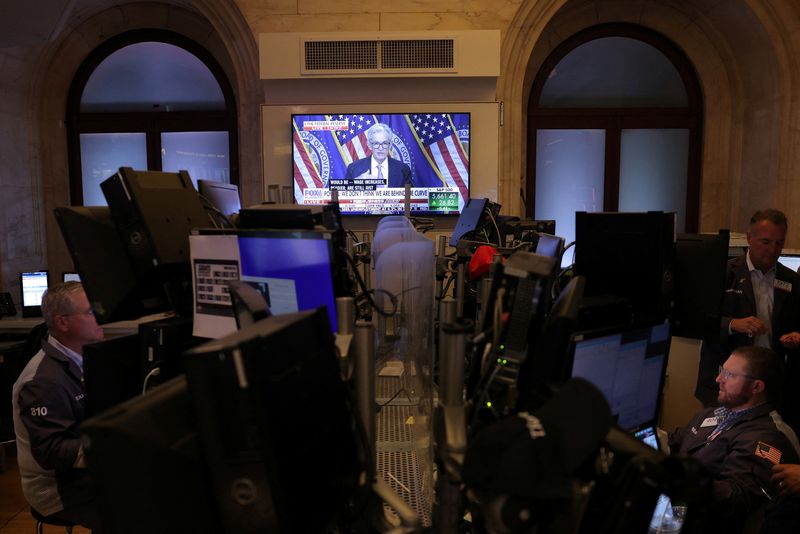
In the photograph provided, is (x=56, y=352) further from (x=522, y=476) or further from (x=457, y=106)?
(x=457, y=106)

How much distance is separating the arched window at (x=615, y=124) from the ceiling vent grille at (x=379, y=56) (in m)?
1.37

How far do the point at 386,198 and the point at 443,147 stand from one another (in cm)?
70

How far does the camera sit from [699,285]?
1.76 meters

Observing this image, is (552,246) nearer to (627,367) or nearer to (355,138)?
(627,367)

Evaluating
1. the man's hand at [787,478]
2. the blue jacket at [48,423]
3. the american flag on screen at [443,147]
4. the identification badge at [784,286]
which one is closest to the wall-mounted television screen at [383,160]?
the american flag on screen at [443,147]

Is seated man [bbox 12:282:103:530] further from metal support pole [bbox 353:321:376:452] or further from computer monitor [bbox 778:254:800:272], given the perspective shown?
computer monitor [bbox 778:254:800:272]

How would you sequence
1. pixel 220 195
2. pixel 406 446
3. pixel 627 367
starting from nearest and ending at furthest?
pixel 627 367, pixel 406 446, pixel 220 195

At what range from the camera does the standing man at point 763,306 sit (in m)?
2.89

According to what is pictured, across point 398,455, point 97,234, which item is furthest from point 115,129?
point 398,455

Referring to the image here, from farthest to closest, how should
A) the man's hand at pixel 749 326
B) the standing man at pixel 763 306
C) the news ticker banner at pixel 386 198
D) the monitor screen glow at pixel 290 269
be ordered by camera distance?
the news ticker banner at pixel 386 198, the standing man at pixel 763 306, the man's hand at pixel 749 326, the monitor screen glow at pixel 290 269

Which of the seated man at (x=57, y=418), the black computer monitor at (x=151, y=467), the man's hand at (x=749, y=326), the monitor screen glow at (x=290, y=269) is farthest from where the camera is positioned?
the man's hand at (x=749, y=326)

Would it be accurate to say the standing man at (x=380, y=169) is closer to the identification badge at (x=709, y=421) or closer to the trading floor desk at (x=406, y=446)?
the trading floor desk at (x=406, y=446)

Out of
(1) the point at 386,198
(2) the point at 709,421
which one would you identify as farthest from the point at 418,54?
(2) the point at 709,421

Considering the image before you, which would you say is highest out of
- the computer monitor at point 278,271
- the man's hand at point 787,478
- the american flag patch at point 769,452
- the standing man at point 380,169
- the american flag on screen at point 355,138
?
the american flag on screen at point 355,138
